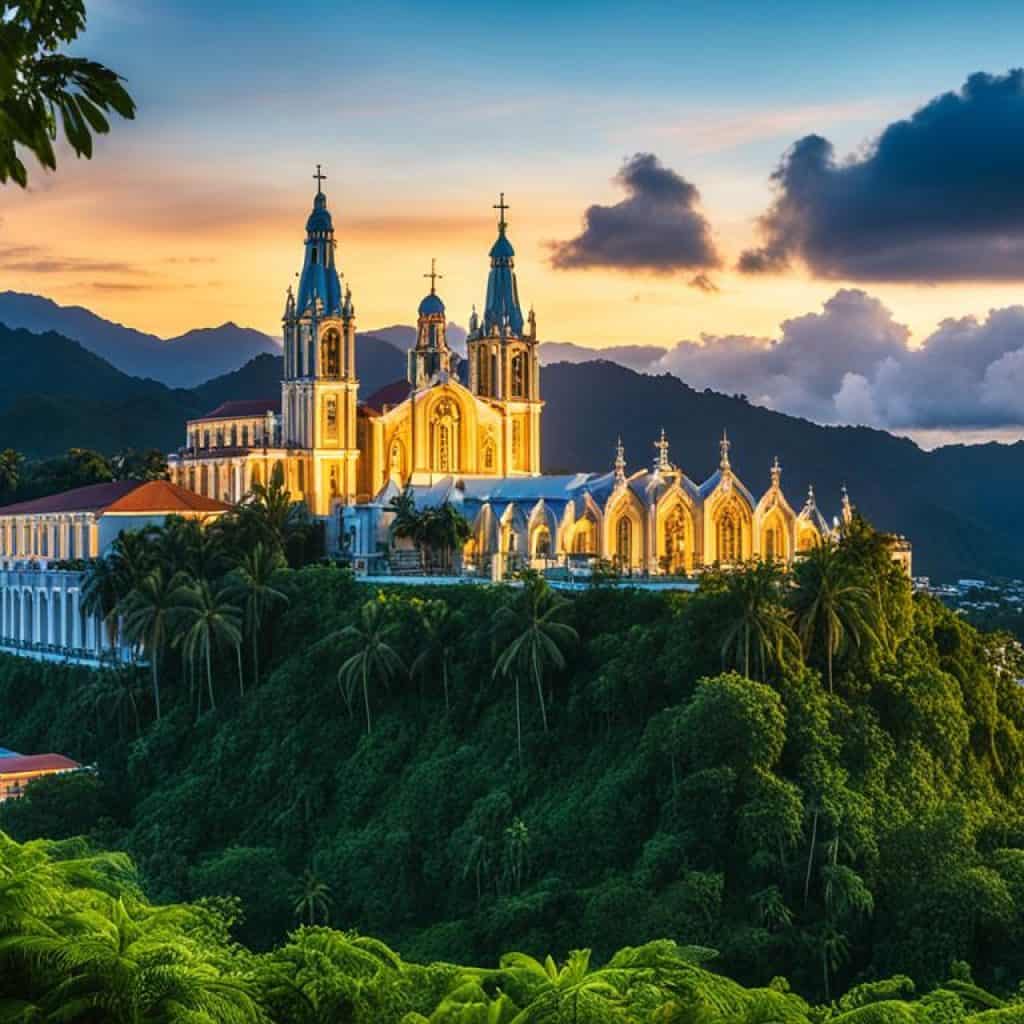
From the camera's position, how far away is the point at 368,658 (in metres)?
41.9

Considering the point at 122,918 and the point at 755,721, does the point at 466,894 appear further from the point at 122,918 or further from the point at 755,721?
the point at 122,918

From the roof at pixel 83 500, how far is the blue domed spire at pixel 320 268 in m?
9.44

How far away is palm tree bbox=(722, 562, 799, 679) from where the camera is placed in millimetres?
34750

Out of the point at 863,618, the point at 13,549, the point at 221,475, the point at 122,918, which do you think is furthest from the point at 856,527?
the point at 13,549

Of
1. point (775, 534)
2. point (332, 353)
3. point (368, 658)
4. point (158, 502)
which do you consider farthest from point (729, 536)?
point (368, 658)

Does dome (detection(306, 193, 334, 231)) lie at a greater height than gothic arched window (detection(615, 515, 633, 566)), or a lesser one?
greater

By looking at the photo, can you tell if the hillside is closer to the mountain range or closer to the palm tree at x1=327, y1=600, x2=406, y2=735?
the mountain range

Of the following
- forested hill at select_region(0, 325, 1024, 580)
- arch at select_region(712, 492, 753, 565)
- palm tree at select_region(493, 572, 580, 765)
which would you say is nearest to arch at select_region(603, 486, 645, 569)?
arch at select_region(712, 492, 753, 565)

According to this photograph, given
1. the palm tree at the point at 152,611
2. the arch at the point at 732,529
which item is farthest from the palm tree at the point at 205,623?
the arch at the point at 732,529

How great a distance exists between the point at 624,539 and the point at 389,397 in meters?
15.6

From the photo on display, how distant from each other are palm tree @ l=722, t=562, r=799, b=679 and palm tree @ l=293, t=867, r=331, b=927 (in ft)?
31.8

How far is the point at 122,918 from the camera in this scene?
55.5 ft

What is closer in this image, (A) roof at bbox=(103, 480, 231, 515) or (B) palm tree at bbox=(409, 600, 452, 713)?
(B) palm tree at bbox=(409, 600, 452, 713)

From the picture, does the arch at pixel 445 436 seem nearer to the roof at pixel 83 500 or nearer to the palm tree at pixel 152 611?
the roof at pixel 83 500
